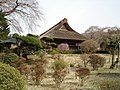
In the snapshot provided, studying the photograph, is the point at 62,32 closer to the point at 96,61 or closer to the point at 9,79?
the point at 96,61

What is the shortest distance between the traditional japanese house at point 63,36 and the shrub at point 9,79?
93.9 ft

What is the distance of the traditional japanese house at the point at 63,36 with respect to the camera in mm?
37125

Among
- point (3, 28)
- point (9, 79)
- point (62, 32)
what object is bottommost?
point (9, 79)

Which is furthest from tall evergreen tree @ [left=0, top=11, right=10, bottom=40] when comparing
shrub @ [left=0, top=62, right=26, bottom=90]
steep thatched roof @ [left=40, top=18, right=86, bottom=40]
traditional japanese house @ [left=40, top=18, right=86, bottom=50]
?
shrub @ [left=0, top=62, right=26, bottom=90]

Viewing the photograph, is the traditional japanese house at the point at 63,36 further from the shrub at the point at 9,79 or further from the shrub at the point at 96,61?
the shrub at the point at 9,79

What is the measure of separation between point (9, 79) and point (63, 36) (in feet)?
103

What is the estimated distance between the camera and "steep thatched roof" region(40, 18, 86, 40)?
38.0m

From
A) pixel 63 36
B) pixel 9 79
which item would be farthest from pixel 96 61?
pixel 63 36

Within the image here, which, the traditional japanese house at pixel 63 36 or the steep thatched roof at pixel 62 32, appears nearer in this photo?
the traditional japanese house at pixel 63 36

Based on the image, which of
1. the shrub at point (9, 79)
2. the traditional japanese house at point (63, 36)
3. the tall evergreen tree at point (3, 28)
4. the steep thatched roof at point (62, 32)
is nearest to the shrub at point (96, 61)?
the tall evergreen tree at point (3, 28)

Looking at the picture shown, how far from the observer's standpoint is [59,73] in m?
12.5

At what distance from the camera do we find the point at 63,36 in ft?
127

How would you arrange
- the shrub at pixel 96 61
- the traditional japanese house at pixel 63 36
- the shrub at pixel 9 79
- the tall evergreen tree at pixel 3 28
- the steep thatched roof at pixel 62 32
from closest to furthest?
the shrub at pixel 9 79, the shrub at pixel 96 61, the tall evergreen tree at pixel 3 28, the traditional japanese house at pixel 63 36, the steep thatched roof at pixel 62 32

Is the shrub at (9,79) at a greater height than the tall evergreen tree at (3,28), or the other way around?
the tall evergreen tree at (3,28)
